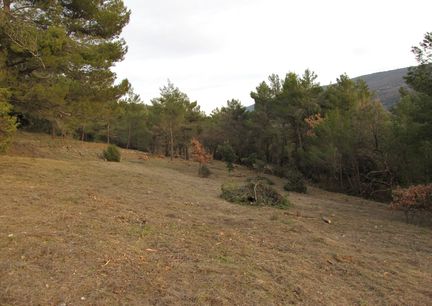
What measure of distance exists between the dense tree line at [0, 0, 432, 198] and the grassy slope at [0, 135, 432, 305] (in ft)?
12.8

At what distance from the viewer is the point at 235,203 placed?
37.8ft

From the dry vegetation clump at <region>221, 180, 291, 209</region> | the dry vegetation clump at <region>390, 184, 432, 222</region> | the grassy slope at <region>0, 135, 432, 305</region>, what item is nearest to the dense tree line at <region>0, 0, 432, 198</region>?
the dry vegetation clump at <region>390, 184, 432, 222</region>

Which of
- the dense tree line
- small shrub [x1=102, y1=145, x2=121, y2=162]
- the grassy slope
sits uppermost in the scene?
the dense tree line

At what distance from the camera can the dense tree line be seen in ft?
38.4

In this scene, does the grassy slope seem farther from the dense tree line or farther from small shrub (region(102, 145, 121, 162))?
small shrub (region(102, 145, 121, 162))

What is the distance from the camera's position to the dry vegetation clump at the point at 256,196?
11555 millimetres

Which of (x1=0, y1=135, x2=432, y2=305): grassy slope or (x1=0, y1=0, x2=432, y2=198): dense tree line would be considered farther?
(x1=0, y1=0, x2=432, y2=198): dense tree line

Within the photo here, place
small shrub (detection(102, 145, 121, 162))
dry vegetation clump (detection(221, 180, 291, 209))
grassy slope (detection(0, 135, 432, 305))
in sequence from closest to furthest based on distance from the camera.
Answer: grassy slope (detection(0, 135, 432, 305)) → dry vegetation clump (detection(221, 180, 291, 209)) → small shrub (detection(102, 145, 121, 162))

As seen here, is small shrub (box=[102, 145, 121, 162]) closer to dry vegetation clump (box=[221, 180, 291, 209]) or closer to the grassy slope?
dry vegetation clump (box=[221, 180, 291, 209])

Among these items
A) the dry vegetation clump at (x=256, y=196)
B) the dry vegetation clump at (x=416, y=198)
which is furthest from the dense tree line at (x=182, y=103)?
the dry vegetation clump at (x=256, y=196)

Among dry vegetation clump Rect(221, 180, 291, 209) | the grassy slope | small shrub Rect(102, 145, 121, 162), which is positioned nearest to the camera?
the grassy slope

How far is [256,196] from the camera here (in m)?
11.7

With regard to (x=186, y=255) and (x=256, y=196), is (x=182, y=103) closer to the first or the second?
(x=256, y=196)

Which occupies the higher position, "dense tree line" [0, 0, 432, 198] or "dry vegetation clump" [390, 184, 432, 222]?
"dense tree line" [0, 0, 432, 198]
